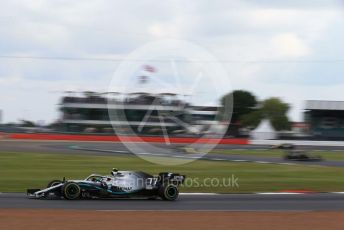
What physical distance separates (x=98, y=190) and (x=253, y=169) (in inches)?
541

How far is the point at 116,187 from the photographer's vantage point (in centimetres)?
1587

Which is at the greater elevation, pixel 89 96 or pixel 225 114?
pixel 89 96

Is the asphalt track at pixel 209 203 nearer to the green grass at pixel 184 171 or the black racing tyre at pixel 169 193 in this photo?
the black racing tyre at pixel 169 193

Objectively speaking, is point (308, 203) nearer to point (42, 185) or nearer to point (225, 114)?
point (225, 114)

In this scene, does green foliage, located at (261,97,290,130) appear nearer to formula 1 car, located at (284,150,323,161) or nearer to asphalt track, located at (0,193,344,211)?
formula 1 car, located at (284,150,323,161)

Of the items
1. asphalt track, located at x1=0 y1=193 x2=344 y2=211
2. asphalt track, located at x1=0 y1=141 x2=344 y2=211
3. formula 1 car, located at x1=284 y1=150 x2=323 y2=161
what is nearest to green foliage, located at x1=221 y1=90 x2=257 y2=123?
formula 1 car, located at x1=284 y1=150 x2=323 y2=161

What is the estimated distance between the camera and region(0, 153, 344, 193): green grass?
69.1 ft

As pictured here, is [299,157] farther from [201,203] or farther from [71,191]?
[71,191]

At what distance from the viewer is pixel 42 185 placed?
20.5 meters

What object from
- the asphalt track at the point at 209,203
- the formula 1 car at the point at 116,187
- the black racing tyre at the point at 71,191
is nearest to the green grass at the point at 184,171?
the asphalt track at the point at 209,203

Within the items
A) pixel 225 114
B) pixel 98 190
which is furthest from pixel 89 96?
pixel 98 190

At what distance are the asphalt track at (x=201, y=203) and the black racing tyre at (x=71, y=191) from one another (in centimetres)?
28

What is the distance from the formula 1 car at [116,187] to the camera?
15.3 meters

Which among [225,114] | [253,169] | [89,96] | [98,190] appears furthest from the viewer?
[89,96]
